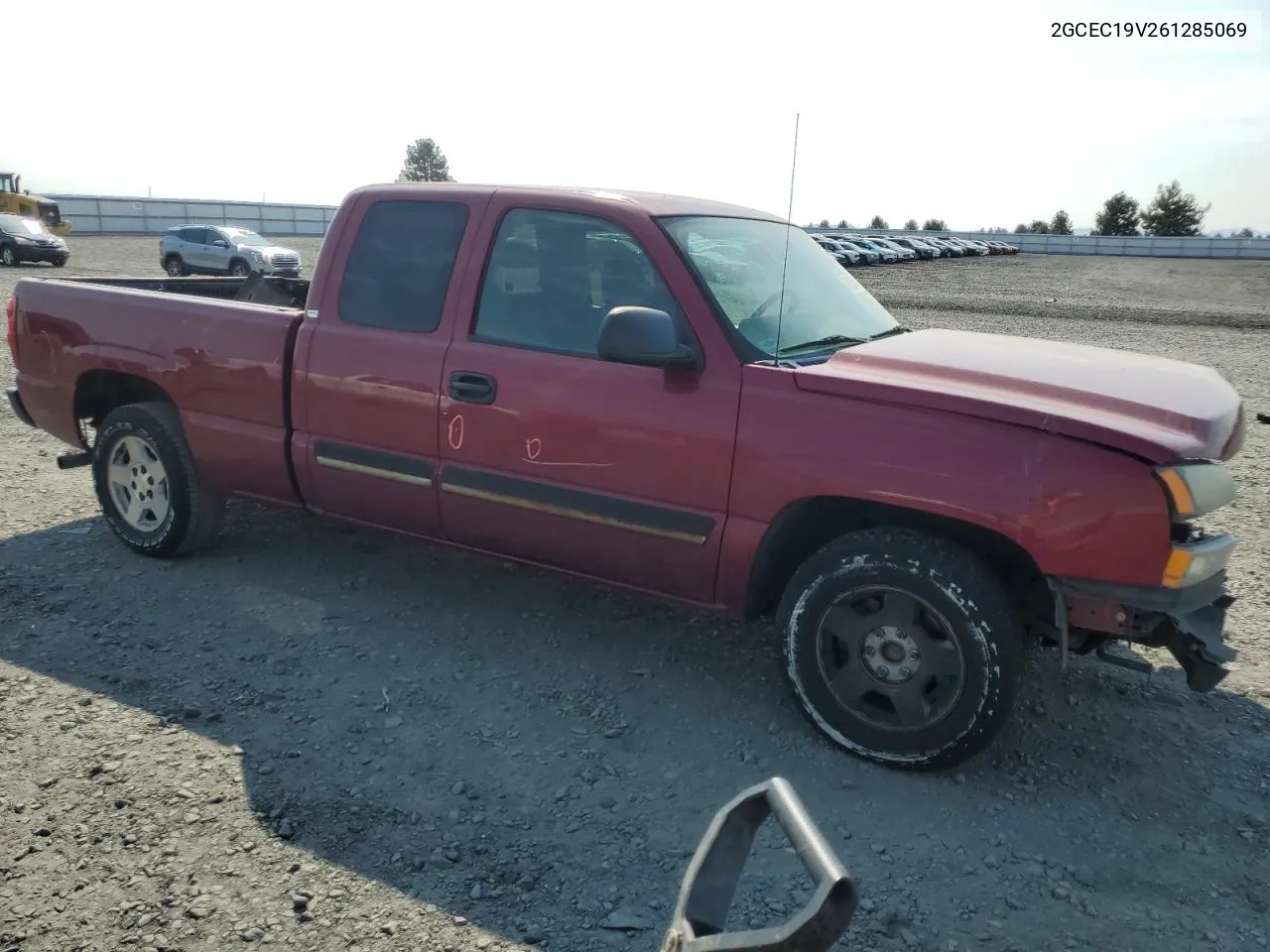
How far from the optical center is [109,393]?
5.44 metres

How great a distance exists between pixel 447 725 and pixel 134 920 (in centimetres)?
124

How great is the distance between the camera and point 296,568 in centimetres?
524

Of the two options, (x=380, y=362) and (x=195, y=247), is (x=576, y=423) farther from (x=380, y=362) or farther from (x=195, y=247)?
(x=195, y=247)

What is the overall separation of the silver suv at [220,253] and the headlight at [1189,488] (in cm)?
2406

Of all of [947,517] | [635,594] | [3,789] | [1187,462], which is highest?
[1187,462]

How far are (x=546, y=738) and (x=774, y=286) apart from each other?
1.98 meters

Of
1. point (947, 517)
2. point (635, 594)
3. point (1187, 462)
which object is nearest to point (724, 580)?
point (635, 594)

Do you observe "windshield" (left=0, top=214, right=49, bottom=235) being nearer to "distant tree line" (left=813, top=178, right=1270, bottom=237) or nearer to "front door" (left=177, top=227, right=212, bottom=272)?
"front door" (left=177, top=227, right=212, bottom=272)

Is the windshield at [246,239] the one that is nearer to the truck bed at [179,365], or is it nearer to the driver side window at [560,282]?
the truck bed at [179,365]

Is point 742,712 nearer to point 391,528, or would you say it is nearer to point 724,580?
point 724,580

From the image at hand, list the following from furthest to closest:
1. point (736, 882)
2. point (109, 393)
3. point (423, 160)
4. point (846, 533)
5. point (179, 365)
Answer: point (423, 160), point (109, 393), point (179, 365), point (846, 533), point (736, 882)

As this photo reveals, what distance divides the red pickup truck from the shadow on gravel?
1.08 feet

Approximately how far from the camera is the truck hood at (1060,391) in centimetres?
311

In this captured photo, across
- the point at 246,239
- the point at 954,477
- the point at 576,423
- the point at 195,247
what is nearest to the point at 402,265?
the point at 576,423
